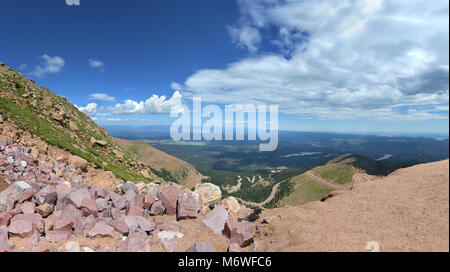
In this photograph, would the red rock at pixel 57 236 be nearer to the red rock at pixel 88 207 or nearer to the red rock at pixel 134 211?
the red rock at pixel 88 207

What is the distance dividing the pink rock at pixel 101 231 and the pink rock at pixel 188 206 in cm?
475

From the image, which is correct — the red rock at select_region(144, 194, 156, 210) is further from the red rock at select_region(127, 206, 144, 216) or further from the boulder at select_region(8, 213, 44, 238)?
the boulder at select_region(8, 213, 44, 238)

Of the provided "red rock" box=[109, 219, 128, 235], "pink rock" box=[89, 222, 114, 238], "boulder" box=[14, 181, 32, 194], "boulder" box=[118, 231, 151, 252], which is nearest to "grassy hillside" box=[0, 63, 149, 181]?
"boulder" box=[14, 181, 32, 194]

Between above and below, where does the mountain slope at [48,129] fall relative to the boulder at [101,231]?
above

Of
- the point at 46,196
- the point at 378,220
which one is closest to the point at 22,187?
the point at 46,196

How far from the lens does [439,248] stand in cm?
780

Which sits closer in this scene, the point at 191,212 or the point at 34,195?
the point at 34,195

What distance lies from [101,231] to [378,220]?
15199 mm

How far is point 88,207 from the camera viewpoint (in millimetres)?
13430

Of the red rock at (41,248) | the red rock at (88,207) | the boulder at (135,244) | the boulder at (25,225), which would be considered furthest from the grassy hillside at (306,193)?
the red rock at (41,248)

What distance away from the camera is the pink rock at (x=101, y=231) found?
1134cm
